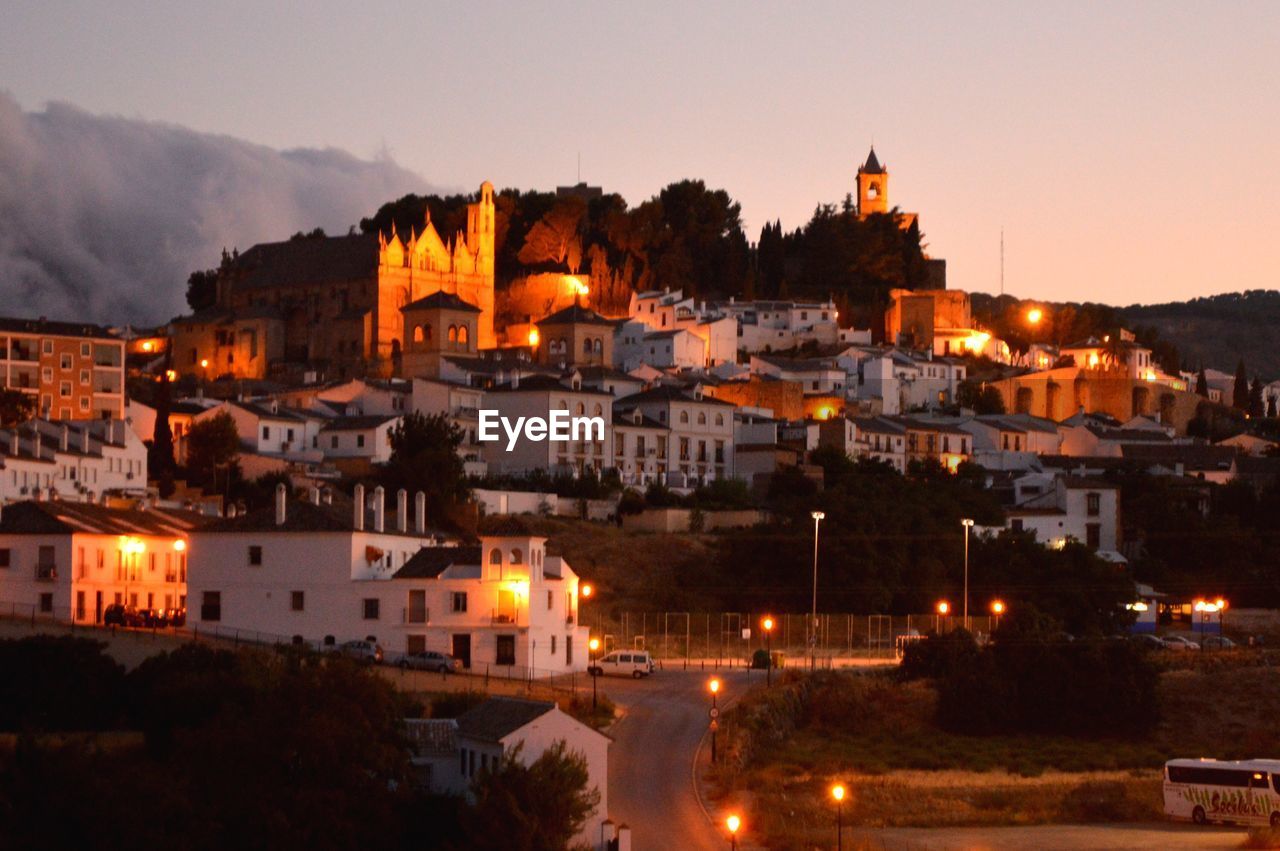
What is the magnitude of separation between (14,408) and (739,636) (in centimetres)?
3271

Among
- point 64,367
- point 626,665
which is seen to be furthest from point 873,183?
point 626,665

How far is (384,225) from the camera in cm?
13362

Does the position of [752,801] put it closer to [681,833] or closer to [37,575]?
[681,833]

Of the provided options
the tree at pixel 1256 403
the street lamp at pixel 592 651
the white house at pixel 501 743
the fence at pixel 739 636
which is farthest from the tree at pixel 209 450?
the tree at pixel 1256 403

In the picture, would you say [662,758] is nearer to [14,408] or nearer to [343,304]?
[14,408]

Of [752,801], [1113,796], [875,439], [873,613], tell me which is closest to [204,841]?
[752,801]

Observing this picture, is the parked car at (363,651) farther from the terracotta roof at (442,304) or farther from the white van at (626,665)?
the terracotta roof at (442,304)

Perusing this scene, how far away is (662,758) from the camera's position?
48.2 metres

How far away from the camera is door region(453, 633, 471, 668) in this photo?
190 feet

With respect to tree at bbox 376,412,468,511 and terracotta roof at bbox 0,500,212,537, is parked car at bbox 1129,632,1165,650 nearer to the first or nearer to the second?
tree at bbox 376,412,468,511

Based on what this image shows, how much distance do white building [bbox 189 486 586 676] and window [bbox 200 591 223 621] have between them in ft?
Result: 0.09

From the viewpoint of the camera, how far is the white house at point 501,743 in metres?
41.1

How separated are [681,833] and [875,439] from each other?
58177mm

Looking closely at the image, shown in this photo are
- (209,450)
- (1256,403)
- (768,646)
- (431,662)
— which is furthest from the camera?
(1256,403)
